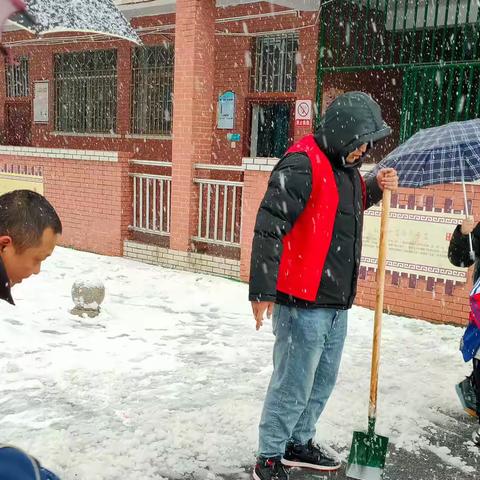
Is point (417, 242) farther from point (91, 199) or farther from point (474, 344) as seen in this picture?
point (91, 199)

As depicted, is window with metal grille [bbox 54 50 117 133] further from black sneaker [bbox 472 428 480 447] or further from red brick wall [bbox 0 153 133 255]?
black sneaker [bbox 472 428 480 447]

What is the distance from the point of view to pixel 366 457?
10.4ft

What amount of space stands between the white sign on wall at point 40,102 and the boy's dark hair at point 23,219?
43.8 ft

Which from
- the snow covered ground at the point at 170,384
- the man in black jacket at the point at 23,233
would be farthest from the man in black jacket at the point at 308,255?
the man in black jacket at the point at 23,233

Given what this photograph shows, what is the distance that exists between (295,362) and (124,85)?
10.9 m

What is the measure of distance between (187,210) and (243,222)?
1101 mm

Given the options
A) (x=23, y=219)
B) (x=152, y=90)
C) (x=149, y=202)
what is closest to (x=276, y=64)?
(x=152, y=90)

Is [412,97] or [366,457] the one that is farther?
[412,97]

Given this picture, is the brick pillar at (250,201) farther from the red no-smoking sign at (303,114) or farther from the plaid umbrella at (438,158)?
the plaid umbrella at (438,158)

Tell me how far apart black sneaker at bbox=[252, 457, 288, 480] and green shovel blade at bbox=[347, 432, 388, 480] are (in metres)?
0.38

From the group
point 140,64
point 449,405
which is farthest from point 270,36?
point 449,405

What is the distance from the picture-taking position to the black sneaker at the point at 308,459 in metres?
3.25

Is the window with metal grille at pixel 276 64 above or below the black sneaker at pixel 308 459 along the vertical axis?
above

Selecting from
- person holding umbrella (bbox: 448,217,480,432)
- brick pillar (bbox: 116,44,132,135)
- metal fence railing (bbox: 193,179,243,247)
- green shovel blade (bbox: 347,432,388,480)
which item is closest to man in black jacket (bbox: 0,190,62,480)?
green shovel blade (bbox: 347,432,388,480)
